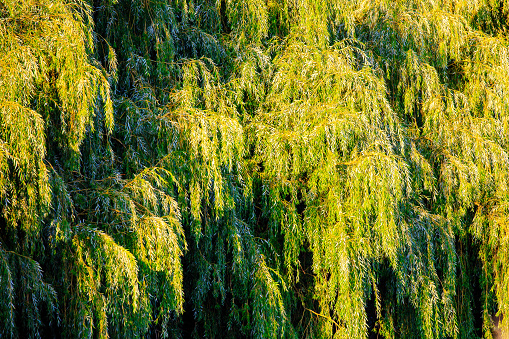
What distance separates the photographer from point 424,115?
5.76m

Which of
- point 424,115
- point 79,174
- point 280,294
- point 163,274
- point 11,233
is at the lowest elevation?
point 280,294

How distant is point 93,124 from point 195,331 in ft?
6.67

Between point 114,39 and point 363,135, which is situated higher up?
point 114,39

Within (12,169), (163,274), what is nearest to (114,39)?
(12,169)

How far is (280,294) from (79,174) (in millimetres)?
1880

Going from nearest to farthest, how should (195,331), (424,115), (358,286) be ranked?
(358,286), (195,331), (424,115)

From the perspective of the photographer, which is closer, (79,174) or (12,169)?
(12,169)

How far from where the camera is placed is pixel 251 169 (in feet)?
15.9

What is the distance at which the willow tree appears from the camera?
11.5 ft

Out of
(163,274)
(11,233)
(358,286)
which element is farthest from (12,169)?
(358,286)

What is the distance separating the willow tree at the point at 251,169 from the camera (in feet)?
11.5

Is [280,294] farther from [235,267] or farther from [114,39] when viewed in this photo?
[114,39]

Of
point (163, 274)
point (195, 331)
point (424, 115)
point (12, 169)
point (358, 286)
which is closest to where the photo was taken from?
point (12, 169)

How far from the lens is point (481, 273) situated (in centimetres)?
585
